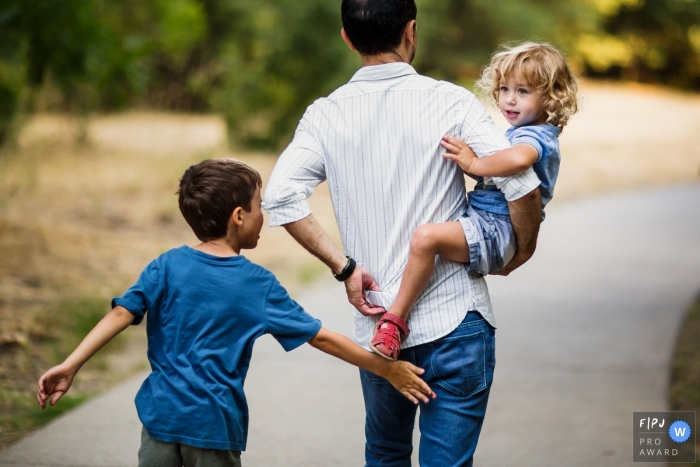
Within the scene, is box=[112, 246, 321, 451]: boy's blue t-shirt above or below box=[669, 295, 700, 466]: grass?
above

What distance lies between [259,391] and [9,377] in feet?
4.79

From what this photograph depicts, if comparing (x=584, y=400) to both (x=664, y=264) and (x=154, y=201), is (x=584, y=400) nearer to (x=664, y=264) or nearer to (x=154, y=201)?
(x=664, y=264)

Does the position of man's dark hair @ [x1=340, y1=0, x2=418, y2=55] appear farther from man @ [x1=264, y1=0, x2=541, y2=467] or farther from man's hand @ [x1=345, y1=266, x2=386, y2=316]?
man's hand @ [x1=345, y1=266, x2=386, y2=316]

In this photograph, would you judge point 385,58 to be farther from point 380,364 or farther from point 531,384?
point 531,384

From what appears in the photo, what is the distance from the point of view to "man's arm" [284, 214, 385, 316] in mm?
2568

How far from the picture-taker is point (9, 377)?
197 inches

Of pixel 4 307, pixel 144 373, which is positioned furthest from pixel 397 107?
pixel 4 307

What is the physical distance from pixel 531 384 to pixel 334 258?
2.90m

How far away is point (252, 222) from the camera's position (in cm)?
252

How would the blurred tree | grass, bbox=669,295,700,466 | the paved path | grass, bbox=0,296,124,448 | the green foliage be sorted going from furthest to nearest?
the blurred tree, the green foliage, grass, bbox=669,295,700,466, grass, bbox=0,296,124,448, the paved path

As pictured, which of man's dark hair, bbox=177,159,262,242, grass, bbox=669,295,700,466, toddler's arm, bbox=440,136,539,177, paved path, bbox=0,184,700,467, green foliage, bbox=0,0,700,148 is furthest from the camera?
green foliage, bbox=0,0,700,148

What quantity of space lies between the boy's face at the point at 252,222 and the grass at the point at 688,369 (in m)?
2.52

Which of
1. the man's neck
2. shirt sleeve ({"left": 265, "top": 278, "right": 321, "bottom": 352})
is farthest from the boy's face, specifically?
the man's neck

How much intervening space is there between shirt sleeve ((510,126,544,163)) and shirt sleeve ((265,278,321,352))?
799 millimetres
